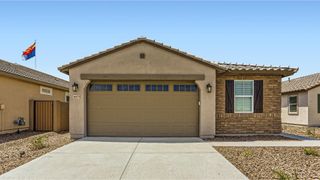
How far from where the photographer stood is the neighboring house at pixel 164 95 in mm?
11328

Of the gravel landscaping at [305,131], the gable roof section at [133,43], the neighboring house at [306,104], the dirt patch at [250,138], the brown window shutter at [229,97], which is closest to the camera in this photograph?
the dirt patch at [250,138]

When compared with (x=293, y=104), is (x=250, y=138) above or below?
below

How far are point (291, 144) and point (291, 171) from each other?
13.6 feet

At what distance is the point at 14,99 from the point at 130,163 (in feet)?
34.3

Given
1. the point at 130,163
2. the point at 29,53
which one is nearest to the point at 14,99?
the point at 29,53

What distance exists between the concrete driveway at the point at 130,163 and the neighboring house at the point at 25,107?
5.92 metres

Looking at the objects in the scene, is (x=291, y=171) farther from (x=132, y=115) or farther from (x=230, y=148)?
(x=132, y=115)

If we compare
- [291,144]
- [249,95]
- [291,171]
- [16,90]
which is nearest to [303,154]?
[291,144]

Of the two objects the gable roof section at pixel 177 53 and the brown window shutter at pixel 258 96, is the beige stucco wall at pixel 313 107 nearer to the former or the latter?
the gable roof section at pixel 177 53

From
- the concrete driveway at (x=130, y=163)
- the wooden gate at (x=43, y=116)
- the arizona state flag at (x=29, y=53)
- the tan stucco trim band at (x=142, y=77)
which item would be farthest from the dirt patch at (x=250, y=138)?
the arizona state flag at (x=29, y=53)

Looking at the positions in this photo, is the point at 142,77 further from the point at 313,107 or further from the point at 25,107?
the point at 313,107

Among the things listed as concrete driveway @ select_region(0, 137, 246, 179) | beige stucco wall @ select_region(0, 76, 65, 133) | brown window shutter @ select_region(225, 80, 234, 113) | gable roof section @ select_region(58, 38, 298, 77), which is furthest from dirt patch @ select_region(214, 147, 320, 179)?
beige stucco wall @ select_region(0, 76, 65, 133)

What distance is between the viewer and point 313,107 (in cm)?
1741

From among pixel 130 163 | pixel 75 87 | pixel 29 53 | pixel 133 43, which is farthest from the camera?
pixel 29 53
